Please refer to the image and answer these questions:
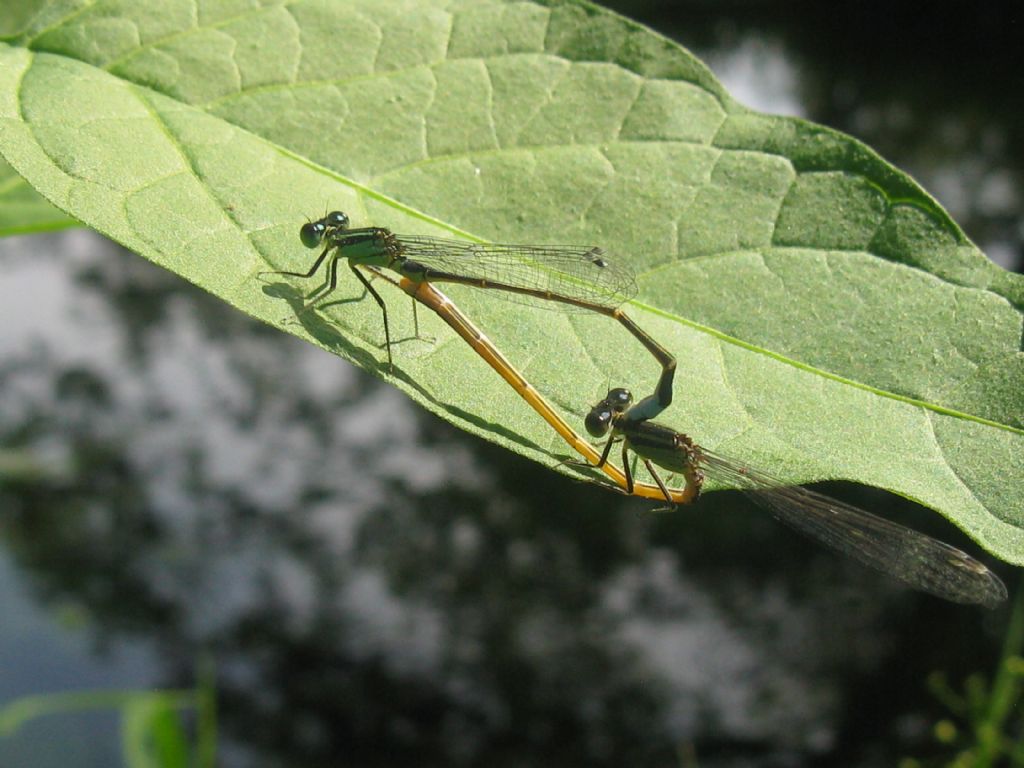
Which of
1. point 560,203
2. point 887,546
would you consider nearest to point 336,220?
point 560,203

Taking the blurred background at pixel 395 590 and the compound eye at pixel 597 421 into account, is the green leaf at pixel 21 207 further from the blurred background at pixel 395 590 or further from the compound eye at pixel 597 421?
the blurred background at pixel 395 590

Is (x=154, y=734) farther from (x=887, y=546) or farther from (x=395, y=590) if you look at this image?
(x=395, y=590)

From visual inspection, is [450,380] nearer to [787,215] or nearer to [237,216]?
[237,216]

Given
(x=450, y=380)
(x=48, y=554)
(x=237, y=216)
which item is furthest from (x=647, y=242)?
(x=48, y=554)

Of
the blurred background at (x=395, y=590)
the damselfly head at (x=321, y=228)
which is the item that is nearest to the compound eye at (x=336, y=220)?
the damselfly head at (x=321, y=228)

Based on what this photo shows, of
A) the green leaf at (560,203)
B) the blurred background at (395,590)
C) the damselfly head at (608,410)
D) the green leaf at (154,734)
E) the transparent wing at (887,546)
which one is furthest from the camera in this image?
the blurred background at (395,590)

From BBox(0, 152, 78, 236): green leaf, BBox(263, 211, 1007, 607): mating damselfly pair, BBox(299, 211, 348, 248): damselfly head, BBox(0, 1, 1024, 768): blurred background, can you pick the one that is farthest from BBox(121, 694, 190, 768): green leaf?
BBox(0, 1, 1024, 768): blurred background

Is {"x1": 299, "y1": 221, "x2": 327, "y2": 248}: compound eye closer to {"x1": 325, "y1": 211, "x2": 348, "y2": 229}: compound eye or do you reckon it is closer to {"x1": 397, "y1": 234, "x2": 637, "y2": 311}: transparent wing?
{"x1": 325, "y1": 211, "x2": 348, "y2": 229}: compound eye
